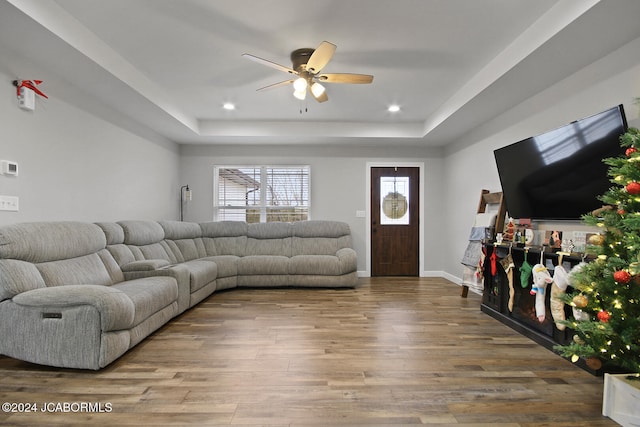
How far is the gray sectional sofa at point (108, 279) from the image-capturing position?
214 cm

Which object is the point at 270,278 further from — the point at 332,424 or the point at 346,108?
the point at 332,424

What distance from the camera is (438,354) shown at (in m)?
2.47

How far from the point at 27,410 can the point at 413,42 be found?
3.67m

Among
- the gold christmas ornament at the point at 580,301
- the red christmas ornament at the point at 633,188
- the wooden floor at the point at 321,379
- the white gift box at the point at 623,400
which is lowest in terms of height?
the wooden floor at the point at 321,379

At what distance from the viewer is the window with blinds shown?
5898mm

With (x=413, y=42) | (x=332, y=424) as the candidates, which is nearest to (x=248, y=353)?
(x=332, y=424)

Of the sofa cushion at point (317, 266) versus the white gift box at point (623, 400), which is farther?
the sofa cushion at point (317, 266)

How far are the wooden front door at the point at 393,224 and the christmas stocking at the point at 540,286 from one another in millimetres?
3260

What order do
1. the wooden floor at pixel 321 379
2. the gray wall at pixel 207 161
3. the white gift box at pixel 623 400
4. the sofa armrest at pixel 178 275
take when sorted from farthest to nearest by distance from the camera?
the sofa armrest at pixel 178 275
the gray wall at pixel 207 161
the wooden floor at pixel 321 379
the white gift box at pixel 623 400

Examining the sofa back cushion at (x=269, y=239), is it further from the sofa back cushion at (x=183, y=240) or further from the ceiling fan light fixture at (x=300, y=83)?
the ceiling fan light fixture at (x=300, y=83)

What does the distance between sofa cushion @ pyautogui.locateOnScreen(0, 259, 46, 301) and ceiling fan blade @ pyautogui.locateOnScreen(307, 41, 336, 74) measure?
2.66 meters

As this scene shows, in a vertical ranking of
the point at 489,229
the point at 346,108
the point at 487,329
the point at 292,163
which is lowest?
the point at 487,329

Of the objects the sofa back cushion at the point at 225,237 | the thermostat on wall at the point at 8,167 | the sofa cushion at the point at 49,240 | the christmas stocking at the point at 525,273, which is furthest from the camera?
the sofa back cushion at the point at 225,237

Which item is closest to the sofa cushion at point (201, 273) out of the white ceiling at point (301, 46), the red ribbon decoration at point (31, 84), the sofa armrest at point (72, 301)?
the sofa armrest at point (72, 301)
